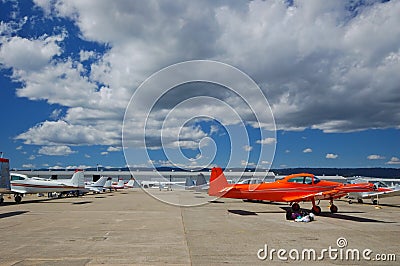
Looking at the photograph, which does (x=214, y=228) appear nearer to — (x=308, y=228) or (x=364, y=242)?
(x=308, y=228)

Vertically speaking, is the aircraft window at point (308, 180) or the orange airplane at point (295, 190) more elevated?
the aircraft window at point (308, 180)

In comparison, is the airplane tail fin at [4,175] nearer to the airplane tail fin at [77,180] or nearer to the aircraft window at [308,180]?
the airplane tail fin at [77,180]

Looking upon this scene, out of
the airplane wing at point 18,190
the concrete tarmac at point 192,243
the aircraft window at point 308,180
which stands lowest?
the airplane wing at point 18,190

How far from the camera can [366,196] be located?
2767cm

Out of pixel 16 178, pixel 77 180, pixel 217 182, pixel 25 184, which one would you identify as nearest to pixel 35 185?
pixel 25 184

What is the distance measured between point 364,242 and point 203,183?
97.0 ft

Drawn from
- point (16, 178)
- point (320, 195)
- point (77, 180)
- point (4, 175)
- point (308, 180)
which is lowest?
point (77, 180)
